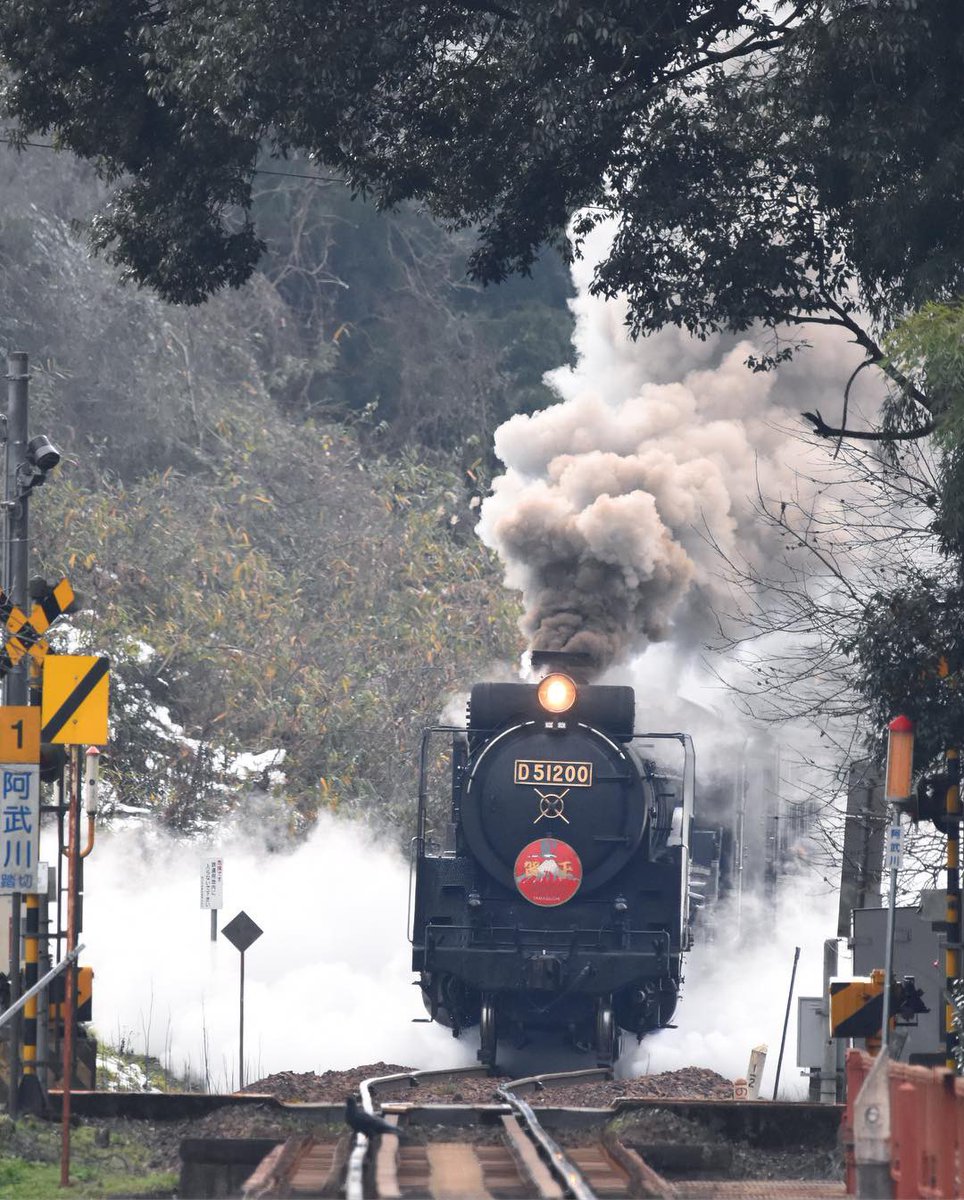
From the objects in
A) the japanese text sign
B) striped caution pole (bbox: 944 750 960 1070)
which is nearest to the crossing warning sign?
the japanese text sign

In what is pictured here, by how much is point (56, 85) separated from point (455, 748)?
6.78 m

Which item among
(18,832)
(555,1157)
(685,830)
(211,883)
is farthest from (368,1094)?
(211,883)

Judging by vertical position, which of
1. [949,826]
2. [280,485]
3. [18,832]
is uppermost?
[280,485]

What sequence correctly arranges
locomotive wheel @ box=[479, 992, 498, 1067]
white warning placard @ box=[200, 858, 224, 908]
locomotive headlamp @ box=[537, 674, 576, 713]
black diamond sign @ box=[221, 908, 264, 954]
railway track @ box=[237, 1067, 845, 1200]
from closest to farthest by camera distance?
railway track @ box=[237, 1067, 845, 1200]
locomotive wheel @ box=[479, 992, 498, 1067]
locomotive headlamp @ box=[537, 674, 576, 713]
black diamond sign @ box=[221, 908, 264, 954]
white warning placard @ box=[200, 858, 224, 908]

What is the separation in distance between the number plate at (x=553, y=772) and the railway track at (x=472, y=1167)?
4150 mm

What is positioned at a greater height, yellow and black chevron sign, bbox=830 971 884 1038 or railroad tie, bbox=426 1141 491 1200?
yellow and black chevron sign, bbox=830 971 884 1038

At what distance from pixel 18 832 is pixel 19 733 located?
2.08 ft

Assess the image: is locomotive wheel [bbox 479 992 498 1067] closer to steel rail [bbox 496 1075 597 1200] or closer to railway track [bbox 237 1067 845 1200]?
steel rail [bbox 496 1075 597 1200]

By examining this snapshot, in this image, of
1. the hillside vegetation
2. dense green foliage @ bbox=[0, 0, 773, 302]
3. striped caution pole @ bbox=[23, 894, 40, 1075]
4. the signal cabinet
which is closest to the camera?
striped caution pole @ bbox=[23, 894, 40, 1075]

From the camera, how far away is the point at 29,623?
1360 cm

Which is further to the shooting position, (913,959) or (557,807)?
(557,807)

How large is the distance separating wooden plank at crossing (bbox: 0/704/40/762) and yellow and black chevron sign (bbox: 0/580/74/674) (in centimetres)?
143

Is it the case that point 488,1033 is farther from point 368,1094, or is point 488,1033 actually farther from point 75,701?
point 75,701

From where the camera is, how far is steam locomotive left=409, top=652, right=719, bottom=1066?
620 inches
